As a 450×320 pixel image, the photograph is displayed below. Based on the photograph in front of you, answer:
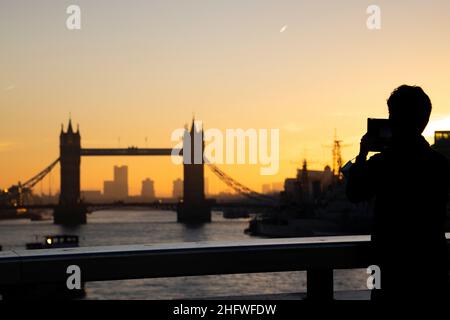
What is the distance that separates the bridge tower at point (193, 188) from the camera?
433 ft

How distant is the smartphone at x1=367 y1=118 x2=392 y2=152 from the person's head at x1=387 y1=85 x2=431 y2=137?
0.07 meters

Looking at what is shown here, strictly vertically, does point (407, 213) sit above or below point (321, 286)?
above

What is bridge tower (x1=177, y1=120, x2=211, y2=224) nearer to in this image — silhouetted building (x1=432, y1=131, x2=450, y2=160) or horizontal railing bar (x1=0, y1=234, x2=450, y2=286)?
silhouetted building (x1=432, y1=131, x2=450, y2=160)

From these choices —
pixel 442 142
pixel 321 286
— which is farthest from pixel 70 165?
pixel 321 286

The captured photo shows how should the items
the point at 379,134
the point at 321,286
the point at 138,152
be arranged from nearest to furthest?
the point at 379,134
the point at 321,286
the point at 138,152

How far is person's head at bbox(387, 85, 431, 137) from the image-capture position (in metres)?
2.24

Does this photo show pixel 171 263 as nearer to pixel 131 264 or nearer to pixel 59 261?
pixel 131 264

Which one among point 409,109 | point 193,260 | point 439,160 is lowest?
point 193,260

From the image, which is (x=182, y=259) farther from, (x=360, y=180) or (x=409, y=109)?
(x=409, y=109)

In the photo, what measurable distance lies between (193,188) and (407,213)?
135 m

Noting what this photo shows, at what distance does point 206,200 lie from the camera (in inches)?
5379

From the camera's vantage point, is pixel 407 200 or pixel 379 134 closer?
pixel 407 200

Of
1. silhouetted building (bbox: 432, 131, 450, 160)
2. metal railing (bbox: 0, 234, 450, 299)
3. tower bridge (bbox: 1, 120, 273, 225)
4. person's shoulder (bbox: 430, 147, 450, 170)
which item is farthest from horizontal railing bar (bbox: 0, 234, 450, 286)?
tower bridge (bbox: 1, 120, 273, 225)

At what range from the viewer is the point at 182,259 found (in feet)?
8.52
